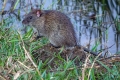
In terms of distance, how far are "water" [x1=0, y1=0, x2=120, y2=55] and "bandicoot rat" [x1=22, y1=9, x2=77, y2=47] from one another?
1389 mm

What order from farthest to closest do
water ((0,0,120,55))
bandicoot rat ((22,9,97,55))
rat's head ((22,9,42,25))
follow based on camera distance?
1. water ((0,0,120,55))
2. rat's head ((22,9,42,25))
3. bandicoot rat ((22,9,97,55))

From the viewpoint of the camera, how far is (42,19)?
7.62 metres

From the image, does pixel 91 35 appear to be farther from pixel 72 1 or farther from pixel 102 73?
pixel 102 73

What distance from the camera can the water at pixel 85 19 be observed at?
30.9ft

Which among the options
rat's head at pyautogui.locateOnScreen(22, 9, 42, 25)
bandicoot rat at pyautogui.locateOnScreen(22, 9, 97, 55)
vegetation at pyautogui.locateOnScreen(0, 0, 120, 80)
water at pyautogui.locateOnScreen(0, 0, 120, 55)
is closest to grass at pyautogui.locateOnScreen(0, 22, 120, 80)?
vegetation at pyautogui.locateOnScreen(0, 0, 120, 80)

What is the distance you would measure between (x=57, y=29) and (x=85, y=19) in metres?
3.74

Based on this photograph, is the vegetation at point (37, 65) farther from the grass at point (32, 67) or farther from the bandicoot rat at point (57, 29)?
the bandicoot rat at point (57, 29)

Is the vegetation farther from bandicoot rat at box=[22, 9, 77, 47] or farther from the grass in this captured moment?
bandicoot rat at box=[22, 9, 77, 47]

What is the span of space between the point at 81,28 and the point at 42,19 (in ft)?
8.66

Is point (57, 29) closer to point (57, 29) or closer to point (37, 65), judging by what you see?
point (57, 29)

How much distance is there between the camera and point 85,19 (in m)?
10.9

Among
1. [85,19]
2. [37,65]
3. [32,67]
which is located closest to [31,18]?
[37,65]

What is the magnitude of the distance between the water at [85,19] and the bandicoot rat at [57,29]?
139 centimetres

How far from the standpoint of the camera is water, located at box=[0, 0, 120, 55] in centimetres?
943
